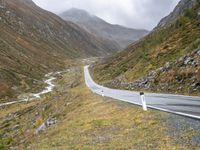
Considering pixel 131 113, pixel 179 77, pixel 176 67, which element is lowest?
pixel 131 113

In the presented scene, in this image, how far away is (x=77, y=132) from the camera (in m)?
18.4

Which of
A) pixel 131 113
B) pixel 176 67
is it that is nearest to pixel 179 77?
pixel 176 67

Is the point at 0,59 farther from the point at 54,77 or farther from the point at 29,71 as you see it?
the point at 54,77

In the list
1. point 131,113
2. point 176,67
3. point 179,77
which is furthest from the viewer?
point 176,67

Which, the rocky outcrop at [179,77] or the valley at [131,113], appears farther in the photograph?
the rocky outcrop at [179,77]

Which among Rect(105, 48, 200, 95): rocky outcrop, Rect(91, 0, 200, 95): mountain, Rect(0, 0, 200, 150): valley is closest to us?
Rect(0, 0, 200, 150): valley

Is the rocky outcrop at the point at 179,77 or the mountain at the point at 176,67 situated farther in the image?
the mountain at the point at 176,67

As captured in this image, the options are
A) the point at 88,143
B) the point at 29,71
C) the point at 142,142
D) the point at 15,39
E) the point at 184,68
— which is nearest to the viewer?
the point at 142,142

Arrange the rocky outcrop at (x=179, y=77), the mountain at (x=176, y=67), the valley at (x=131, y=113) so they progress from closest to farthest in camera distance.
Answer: the valley at (x=131, y=113) < the rocky outcrop at (x=179, y=77) < the mountain at (x=176, y=67)

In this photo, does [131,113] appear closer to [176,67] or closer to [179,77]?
[179,77]

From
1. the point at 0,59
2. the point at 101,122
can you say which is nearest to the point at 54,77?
the point at 0,59

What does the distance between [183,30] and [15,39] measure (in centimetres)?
11203

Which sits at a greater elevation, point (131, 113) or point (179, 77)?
point (179, 77)

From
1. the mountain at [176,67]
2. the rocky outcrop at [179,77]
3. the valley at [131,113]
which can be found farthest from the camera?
the mountain at [176,67]
